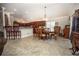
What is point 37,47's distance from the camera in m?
2.34

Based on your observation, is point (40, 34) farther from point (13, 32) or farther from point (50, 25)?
point (13, 32)

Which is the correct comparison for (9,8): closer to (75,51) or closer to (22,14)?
(22,14)

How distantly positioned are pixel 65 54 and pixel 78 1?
2.83ft

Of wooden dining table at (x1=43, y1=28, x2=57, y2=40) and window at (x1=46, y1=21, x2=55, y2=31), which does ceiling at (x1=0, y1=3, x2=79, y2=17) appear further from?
wooden dining table at (x1=43, y1=28, x2=57, y2=40)

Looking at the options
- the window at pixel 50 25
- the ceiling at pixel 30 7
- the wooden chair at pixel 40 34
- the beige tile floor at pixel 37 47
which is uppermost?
the ceiling at pixel 30 7

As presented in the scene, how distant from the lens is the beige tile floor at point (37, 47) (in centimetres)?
232

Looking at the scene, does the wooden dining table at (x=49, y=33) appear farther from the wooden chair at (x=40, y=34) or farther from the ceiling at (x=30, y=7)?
the ceiling at (x=30, y=7)

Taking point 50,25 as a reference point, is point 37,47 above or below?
below

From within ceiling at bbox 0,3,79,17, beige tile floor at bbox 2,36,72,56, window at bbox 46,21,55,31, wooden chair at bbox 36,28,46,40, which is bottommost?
beige tile floor at bbox 2,36,72,56

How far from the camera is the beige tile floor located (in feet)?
7.61

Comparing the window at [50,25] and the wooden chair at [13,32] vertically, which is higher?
the window at [50,25]

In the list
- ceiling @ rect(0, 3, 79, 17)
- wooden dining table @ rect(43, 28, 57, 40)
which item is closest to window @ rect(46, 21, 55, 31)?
wooden dining table @ rect(43, 28, 57, 40)

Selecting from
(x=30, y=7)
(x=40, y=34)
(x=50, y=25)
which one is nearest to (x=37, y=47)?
(x=40, y=34)

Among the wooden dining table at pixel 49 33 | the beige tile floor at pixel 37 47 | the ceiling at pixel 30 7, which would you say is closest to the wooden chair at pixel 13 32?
the beige tile floor at pixel 37 47
